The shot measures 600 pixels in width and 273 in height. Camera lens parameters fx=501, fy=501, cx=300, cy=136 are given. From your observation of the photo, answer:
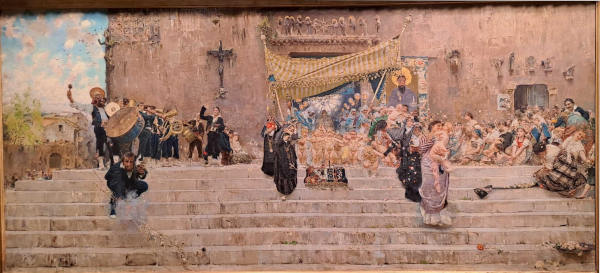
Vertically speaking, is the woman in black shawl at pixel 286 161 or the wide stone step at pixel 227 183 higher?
the woman in black shawl at pixel 286 161

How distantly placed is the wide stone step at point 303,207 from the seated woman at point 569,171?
138 millimetres

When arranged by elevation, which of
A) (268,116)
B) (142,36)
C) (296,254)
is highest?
(142,36)

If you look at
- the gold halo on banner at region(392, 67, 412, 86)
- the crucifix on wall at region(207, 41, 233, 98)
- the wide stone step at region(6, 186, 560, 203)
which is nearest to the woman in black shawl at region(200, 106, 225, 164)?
the crucifix on wall at region(207, 41, 233, 98)

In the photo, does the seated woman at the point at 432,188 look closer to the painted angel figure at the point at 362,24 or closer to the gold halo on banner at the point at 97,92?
the painted angel figure at the point at 362,24

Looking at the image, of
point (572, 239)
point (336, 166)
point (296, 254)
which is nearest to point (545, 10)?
point (572, 239)

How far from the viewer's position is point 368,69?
20.6 ft

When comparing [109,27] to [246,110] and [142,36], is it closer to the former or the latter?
Result: [142,36]

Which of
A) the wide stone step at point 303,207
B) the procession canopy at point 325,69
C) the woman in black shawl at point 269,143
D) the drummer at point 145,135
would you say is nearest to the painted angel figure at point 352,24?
the procession canopy at point 325,69

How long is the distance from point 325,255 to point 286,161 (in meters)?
1.24

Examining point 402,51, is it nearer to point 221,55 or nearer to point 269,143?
point 269,143

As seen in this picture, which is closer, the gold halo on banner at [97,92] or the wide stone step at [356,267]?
the wide stone step at [356,267]

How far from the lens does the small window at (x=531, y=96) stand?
6.15 m

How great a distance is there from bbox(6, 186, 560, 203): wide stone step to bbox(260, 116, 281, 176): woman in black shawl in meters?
0.26

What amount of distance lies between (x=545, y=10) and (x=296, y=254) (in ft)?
14.0
